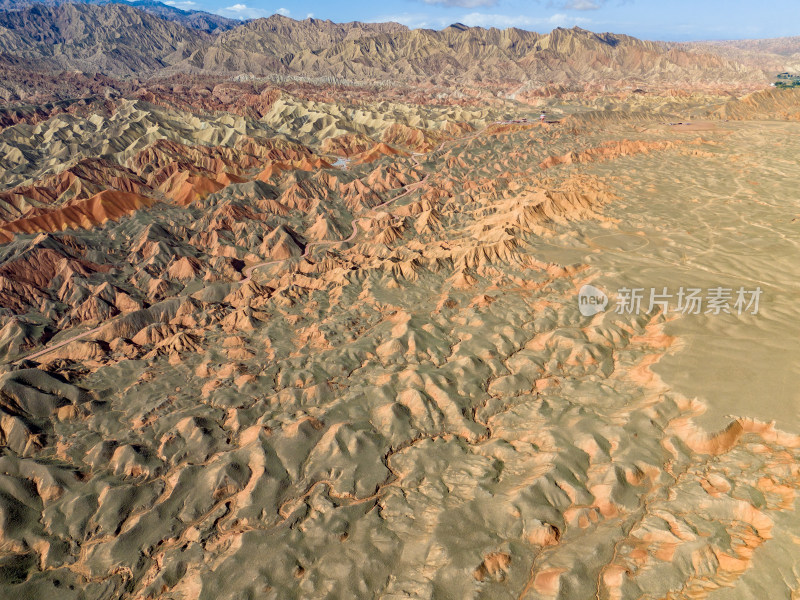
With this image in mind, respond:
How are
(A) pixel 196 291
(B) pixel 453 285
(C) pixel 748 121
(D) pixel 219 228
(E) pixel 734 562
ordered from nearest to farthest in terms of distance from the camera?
(E) pixel 734 562 < (B) pixel 453 285 < (A) pixel 196 291 < (D) pixel 219 228 < (C) pixel 748 121

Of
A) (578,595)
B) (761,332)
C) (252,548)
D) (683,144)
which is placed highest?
(683,144)

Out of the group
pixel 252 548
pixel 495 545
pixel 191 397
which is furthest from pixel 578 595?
pixel 191 397

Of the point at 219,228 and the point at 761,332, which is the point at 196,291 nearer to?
the point at 219,228

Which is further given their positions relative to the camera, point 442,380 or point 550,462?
point 442,380
